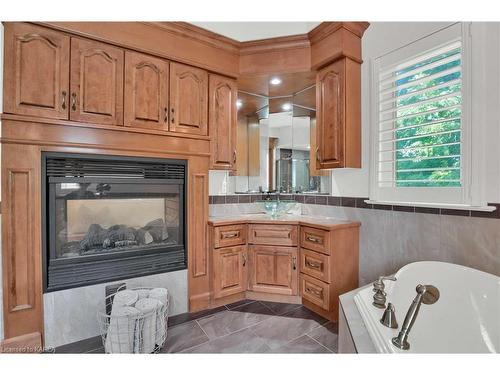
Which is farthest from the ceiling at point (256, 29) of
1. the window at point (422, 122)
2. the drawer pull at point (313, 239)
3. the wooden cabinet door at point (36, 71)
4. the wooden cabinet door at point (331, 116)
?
the drawer pull at point (313, 239)

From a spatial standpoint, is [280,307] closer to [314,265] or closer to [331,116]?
[314,265]

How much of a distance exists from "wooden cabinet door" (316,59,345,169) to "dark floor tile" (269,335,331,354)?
1501 mm

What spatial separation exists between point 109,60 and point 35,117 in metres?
0.71

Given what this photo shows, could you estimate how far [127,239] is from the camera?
220cm

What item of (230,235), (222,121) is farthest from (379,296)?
(222,121)

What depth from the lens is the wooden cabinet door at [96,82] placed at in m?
1.87

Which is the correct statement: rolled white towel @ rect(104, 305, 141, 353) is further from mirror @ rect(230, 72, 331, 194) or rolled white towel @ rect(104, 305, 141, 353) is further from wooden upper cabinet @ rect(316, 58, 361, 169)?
wooden upper cabinet @ rect(316, 58, 361, 169)

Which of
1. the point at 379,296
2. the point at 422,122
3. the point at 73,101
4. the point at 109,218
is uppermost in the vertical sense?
the point at 73,101

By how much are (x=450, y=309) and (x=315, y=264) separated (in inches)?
39.5

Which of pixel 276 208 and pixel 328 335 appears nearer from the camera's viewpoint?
Result: pixel 328 335

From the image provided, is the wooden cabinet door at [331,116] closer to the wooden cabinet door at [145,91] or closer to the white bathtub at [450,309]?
the white bathtub at [450,309]

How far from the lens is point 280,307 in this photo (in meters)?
2.41

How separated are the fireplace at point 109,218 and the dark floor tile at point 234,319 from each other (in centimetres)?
57
